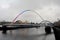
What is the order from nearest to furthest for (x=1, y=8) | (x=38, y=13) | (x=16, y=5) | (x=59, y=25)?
(x=59, y=25), (x=1, y=8), (x=16, y=5), (x=38, y=13)

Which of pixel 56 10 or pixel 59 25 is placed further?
pixel 56 10

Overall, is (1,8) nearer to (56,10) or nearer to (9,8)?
(9,8)

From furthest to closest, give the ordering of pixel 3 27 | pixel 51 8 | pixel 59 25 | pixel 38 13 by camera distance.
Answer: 1. pixel 51 8
2. pixel 38 13
3. pixel 3 27
4. pixel 59 25

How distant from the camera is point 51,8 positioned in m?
5.50

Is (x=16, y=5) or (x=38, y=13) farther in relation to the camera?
(x=38, y=13)

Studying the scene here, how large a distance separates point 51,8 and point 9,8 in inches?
76.2

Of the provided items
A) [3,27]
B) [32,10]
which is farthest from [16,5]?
[3,27]

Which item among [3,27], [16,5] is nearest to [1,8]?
[16,5]

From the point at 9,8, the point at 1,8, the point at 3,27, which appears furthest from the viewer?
the point at 9,8

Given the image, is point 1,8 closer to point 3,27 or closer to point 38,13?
point 38,13

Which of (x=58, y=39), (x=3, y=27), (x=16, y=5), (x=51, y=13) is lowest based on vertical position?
(x=58, y=39)

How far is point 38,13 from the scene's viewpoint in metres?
5.17

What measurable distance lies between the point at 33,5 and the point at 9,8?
1249mm

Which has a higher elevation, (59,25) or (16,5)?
(16,5)
